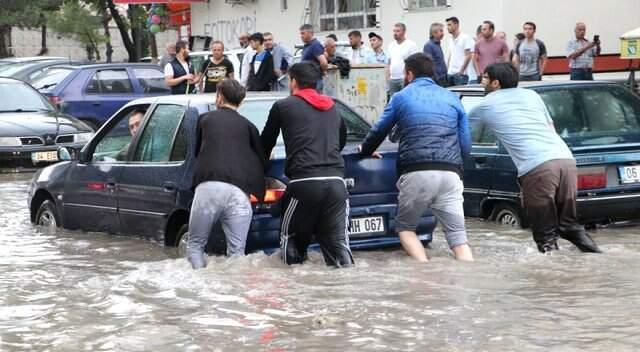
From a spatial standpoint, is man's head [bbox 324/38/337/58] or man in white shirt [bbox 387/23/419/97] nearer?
man's head [bbox 324/38/337/58]

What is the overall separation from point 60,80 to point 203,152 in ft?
43.5

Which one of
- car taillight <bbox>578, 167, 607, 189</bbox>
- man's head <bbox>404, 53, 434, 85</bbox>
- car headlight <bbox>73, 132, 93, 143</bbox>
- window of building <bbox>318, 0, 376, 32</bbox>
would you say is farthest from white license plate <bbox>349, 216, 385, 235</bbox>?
window of building <bbox>318, 0, 376, 32</bbox>

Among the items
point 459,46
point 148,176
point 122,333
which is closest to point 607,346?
point 122,333

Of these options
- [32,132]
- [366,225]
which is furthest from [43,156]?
[366,225]

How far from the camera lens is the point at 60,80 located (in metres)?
21.3

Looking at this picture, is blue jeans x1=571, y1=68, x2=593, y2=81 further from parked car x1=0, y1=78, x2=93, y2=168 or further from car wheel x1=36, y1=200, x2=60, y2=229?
car wheel x1=36, y1=200, x2=60, y2=229

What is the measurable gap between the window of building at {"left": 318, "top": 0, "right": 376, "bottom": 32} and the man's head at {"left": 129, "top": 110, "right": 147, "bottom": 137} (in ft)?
52.6

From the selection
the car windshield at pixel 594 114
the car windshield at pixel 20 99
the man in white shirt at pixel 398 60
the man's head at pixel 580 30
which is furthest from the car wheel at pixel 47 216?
the man's head at pixel 580 30

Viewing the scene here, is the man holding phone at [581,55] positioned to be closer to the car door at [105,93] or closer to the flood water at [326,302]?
the car door at [105,93]

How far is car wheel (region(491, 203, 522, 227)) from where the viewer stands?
11.0 m

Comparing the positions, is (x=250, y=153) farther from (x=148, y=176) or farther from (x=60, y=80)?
(x=60, y=80)

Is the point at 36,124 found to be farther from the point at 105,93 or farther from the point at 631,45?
the point at 631,45

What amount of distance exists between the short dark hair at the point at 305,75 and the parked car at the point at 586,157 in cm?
287

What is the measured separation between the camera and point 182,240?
9625mm
